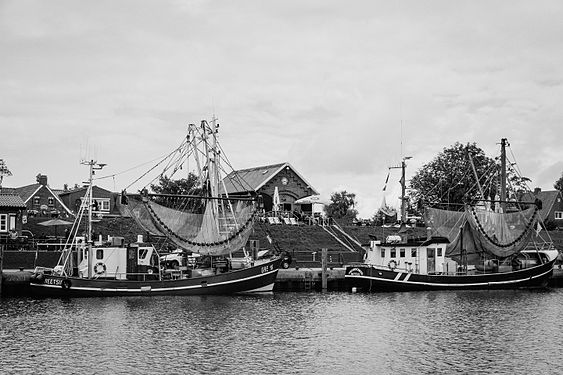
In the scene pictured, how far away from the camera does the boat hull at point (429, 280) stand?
51.1 m

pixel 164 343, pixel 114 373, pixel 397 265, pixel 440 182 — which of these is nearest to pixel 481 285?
pixel 397 265

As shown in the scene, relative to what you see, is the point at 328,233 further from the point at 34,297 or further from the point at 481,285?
the point at 34,297

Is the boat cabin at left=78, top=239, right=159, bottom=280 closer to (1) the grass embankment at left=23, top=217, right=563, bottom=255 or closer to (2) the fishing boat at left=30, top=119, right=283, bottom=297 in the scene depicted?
(2) the fishing boat at left=30, top=119, right=283, bottom=297

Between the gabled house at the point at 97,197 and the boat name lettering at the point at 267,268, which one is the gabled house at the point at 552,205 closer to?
the gabled house at the point at 97,197

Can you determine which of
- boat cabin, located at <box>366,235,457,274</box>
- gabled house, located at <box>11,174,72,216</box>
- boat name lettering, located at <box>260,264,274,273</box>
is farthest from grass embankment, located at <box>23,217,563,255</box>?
gabled house, located at <box>11,174,72,216</box>

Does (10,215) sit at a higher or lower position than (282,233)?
higher

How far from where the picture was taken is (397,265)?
176ft

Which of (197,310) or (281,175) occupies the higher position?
(281,175)

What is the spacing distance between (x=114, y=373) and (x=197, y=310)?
1476 centimetres

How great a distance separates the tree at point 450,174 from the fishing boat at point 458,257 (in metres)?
33.4

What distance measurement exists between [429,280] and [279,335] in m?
Result: 21.1

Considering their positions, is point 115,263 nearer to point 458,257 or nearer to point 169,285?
point 169,285

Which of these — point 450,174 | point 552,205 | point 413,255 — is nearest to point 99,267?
point 413,255

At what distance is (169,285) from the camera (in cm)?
4716
